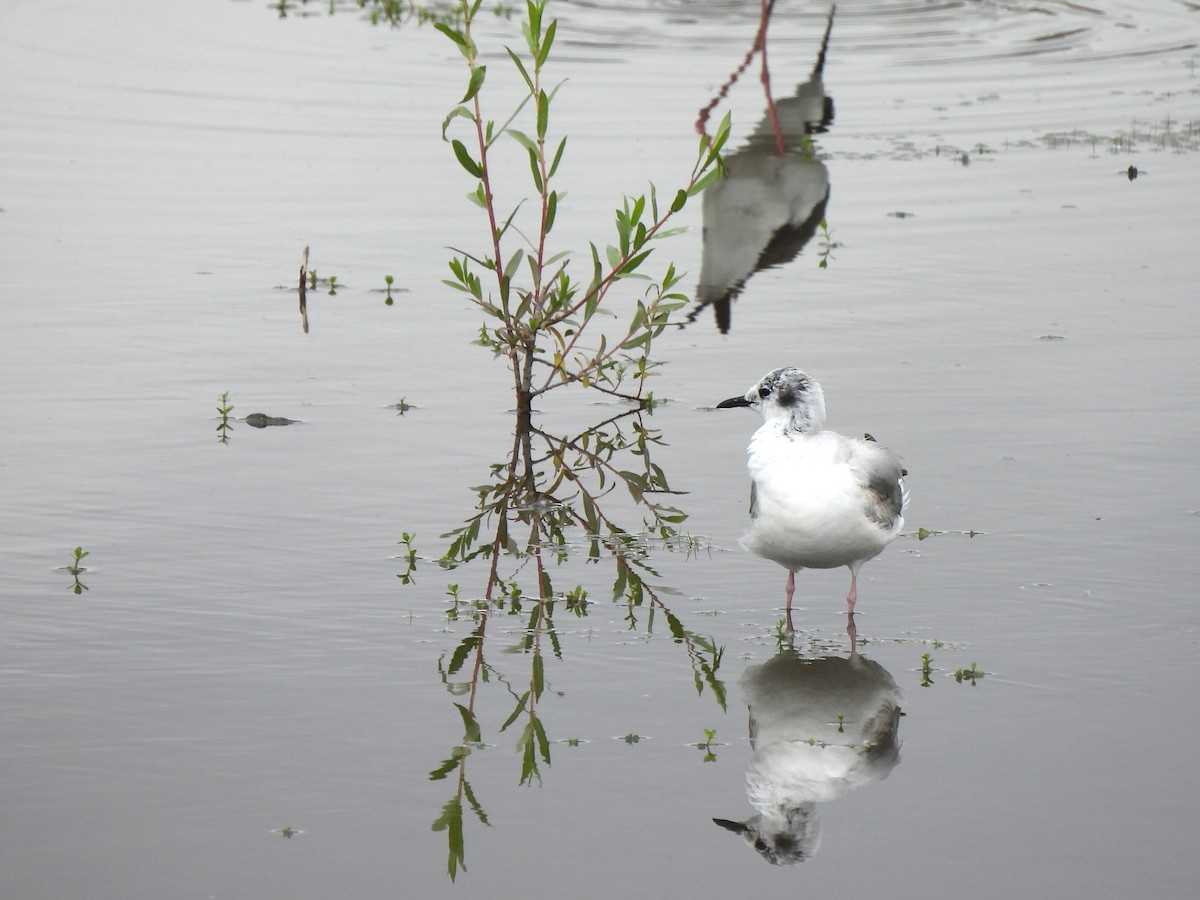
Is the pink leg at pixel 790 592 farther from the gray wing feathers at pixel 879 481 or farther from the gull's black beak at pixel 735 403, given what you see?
the gull's black beak at pixel 735 403

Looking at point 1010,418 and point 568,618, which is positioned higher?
point 1010,418

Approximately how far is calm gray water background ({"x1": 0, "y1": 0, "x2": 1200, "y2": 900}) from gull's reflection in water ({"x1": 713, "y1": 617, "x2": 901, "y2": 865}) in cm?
6

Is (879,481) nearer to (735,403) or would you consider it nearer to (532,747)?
(735,403)

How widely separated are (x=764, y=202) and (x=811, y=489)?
24.1 ft

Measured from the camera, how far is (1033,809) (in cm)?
467

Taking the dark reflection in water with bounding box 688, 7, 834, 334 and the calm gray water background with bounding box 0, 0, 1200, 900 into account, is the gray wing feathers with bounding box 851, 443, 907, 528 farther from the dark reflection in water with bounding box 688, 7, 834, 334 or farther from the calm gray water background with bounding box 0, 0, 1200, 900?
the dark reflection in water with bounding box 688, 7, 834, 334

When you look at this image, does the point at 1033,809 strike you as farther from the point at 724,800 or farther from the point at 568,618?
the point at 568,618

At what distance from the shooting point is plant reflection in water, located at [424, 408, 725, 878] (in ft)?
17.1

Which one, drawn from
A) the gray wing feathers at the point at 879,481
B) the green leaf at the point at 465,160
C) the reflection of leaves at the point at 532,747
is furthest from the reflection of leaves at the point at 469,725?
the green leaf at the point at 465,160

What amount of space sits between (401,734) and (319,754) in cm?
26

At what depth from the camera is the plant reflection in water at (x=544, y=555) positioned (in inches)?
205

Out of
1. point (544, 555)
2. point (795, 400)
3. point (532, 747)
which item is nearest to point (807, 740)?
point (532, 747)

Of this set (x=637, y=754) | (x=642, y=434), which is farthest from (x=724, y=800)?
(x=642, y=434)

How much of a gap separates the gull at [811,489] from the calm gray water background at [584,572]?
0.28 meters
